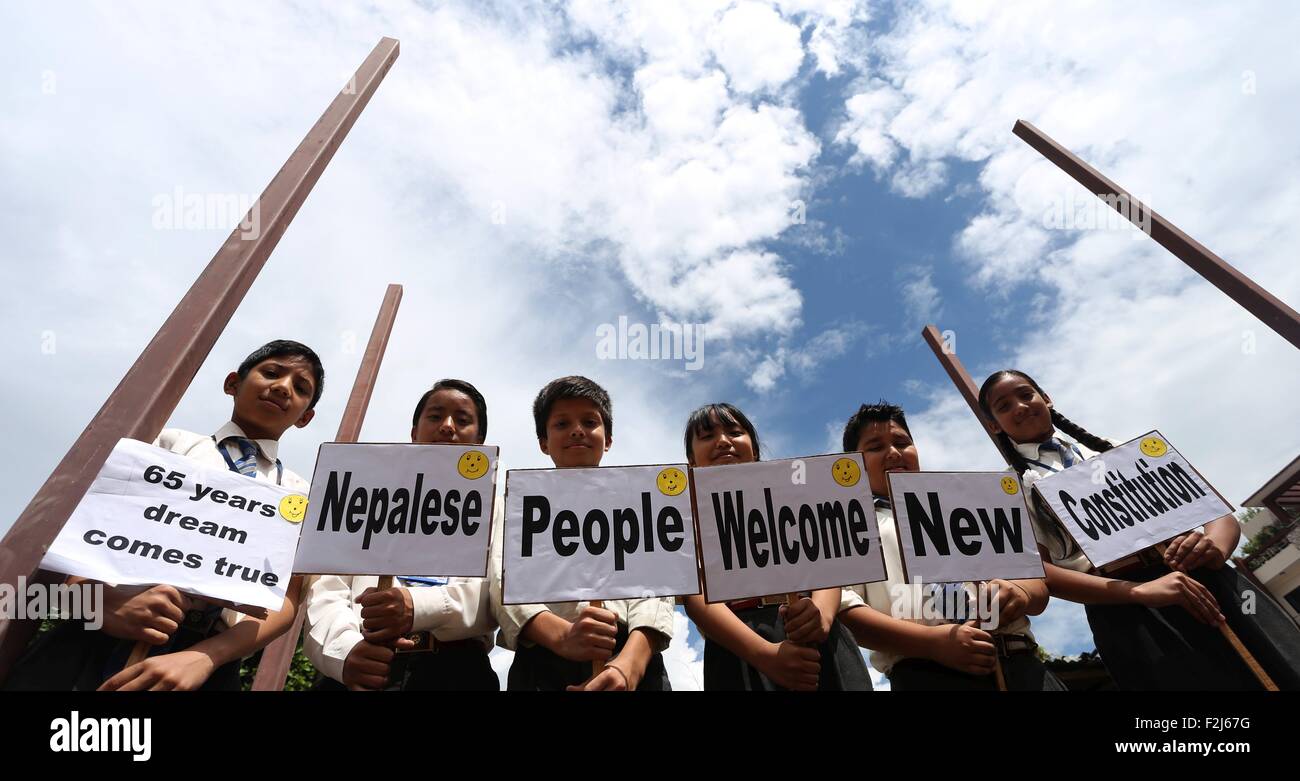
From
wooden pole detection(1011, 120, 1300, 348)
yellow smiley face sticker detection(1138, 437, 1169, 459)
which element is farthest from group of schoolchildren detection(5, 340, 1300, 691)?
wooden pole detection(1011, 120, 1300, 348)

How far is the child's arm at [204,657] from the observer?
92.8 inches

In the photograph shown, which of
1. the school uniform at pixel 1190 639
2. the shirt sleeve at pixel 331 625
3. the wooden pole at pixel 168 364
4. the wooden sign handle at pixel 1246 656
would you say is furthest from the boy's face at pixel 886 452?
the wooden pole at pixel 168 364

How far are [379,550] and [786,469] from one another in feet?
6.45

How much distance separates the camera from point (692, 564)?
2.95 m

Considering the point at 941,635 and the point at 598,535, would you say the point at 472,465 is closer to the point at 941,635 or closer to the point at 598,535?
the point at 598,535

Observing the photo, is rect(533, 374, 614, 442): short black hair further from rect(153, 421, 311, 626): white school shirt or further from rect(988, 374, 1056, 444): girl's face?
rect(988, 374, 1056, 444): girl's face

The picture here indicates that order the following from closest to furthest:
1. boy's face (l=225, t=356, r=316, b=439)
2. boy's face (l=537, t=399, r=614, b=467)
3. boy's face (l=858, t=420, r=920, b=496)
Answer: boy's face (l=225, t=356, r=316, b=439), boy's face (l=537, t=399, r=614, b=467), boy's face (l=858, t=420, r=920, b=496)

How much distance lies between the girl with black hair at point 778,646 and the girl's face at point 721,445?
89 cm

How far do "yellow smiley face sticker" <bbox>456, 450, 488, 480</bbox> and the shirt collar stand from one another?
1.35 metres

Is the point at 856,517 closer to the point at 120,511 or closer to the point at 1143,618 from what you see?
the point at 1143,618

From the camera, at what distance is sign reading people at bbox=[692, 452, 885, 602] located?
9.70ft

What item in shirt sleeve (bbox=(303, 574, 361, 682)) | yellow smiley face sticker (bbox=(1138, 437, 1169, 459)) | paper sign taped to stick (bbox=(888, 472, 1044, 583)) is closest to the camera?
shirt sleeve (bbox=(303, 574, 361, 682))

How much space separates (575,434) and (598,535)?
0.87m
